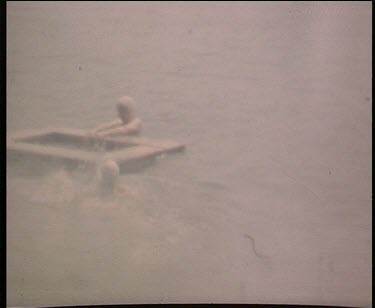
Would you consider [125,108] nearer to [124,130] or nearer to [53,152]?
[124,130]

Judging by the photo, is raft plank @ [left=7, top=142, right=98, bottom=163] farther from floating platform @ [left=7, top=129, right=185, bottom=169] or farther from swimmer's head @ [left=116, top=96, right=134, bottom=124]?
swimmer's head @ [left=116, top=96, right=134, bottom=124]

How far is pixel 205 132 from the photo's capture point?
144 centimetres

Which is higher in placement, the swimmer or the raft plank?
the swimmer

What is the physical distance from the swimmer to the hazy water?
0.03 meters

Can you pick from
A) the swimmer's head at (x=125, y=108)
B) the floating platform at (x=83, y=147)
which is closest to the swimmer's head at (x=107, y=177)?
the floating platform at (x=83, y=147)

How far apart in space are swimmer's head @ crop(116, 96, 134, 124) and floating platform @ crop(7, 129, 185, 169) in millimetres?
67

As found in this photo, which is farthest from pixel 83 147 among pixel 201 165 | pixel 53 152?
pixel 201 165

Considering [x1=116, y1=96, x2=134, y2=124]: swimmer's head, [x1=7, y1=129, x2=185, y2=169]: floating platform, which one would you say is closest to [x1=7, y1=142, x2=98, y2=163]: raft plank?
[x1=7, y1=129, x2=185, y2=169]: floating platform

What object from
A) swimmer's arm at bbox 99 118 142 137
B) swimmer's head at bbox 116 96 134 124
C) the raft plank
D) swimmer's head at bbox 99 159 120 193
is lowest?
swimmer's head at bbox 99 159 120 193

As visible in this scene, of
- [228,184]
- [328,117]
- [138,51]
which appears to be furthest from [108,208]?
[328,117]

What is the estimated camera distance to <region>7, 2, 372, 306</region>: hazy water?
1391 mm

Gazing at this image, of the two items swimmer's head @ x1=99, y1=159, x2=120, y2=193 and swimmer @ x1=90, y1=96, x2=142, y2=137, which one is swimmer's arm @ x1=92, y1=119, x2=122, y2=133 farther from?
swimmer's head @ x1=99, y1=159, x2=120, y2=193

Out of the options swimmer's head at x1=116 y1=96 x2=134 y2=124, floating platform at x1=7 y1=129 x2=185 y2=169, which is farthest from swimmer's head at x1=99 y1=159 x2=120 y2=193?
swimmer's head at x1=116 y1=96 x2=134 y2=124
